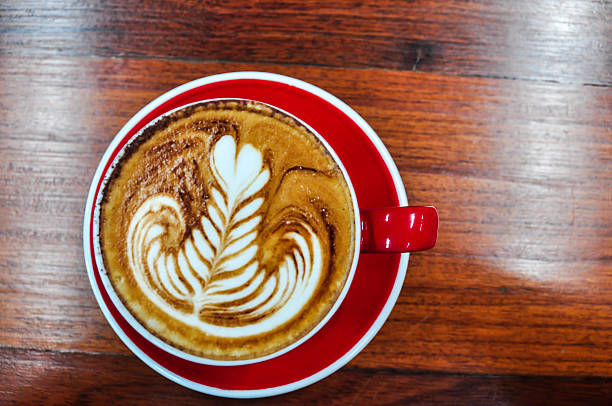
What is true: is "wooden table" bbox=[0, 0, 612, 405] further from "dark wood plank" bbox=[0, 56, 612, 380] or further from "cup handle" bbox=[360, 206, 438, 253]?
"cup handle" bbox=[360, 206, 438, 253]

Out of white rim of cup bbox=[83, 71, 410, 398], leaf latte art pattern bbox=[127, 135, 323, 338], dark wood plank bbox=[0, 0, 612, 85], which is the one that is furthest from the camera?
dark wood plank bbox=[0, 0, 612, 85]

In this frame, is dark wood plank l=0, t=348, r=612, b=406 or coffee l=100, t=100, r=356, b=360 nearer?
coffee l=100, t=100, r=356, b=360

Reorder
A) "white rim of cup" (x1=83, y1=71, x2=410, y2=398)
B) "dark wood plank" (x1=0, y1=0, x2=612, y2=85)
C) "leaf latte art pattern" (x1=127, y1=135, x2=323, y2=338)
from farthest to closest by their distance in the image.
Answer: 1. "dark wood plank" (x1=0, y1=0, x2=612, y2=85)
2. "white rim of cup" (x1=83, y1=71, x2=410, y2=398)
3. "leaf latte art pattern" (x1=127, y1=135, x2=323, y2=338)

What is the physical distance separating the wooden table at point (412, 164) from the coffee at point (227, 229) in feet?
0.87

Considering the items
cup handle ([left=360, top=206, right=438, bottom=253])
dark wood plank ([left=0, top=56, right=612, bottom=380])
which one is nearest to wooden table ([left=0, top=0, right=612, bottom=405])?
dark wood plank ([left=0, top=56, right=612, bottom=380])

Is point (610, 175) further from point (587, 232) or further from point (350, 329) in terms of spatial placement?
point (350, 329)

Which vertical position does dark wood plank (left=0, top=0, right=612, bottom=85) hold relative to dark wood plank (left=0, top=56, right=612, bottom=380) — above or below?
above

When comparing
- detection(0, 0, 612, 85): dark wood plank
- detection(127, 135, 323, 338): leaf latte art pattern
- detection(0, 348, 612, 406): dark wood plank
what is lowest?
detection(0, 348, 612, 406): dark wood plank

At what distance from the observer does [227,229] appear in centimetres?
65

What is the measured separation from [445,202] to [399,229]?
0.80 feet

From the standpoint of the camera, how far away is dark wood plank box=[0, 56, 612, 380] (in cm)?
86

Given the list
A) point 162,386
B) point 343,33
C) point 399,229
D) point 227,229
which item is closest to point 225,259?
point 227,229

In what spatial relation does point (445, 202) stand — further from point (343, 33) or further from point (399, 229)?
point (343, 33)

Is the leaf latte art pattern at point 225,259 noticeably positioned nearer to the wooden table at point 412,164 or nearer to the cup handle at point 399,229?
the cup handle at point 399,229
